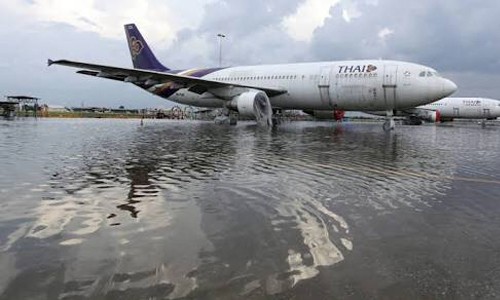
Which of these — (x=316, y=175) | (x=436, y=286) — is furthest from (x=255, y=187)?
(x=436, y=286)

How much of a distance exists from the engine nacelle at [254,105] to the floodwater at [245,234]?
56.8 ft

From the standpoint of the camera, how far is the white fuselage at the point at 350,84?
23.4 meters

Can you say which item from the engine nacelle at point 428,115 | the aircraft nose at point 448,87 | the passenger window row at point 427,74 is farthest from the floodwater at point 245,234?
the engine nacelle at point 428,115

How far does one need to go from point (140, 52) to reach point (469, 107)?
3532cm

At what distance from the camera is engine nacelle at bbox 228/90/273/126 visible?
24.9 m

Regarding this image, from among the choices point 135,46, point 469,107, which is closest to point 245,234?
point 135,46

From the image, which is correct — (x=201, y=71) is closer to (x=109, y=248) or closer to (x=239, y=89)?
(x=239, y=89)

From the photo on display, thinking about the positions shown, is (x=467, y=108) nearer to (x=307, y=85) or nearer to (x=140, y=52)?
(x=307, y=85)

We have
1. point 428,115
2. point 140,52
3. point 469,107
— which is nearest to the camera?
point 140,52

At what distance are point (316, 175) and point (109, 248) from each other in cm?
448

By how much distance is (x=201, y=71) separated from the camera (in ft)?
105

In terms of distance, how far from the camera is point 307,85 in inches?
1030

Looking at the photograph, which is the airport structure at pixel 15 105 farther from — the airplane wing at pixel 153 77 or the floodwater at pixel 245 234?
the floodwater at pixel 245 234

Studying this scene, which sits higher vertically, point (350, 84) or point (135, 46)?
point (135, 46)
